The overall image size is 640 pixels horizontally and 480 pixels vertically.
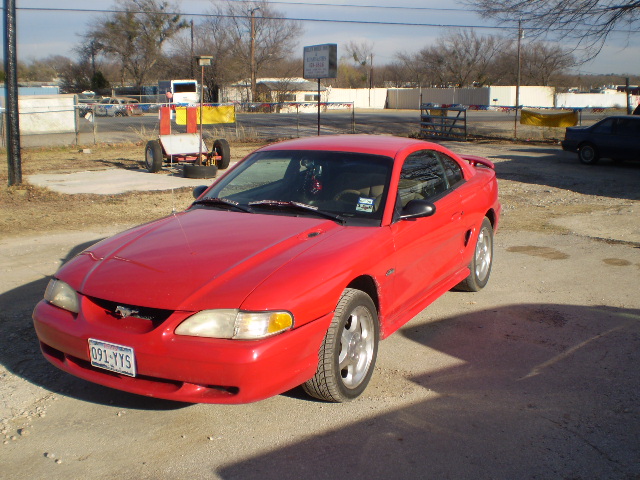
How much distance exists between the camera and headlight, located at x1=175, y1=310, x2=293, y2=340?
3.31 meters

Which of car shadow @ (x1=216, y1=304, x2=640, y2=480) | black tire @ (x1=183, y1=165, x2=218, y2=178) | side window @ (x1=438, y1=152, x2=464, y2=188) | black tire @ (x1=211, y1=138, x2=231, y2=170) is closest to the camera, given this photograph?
car shadow @ (x1=216, y1=304, x2=640, y2=480)

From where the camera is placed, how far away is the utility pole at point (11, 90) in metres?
12.3

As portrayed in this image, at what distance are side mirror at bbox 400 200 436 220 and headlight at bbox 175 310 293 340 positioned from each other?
5.04 ft

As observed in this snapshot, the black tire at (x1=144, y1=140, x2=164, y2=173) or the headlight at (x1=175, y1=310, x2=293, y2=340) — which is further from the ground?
the black tire at (x1=144, y1=140, x2=164, y2=173)

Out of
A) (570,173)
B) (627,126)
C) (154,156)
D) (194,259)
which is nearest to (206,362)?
(194,259)

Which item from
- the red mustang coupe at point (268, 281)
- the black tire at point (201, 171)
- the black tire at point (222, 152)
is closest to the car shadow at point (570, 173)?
the black tire at point (222, 152)

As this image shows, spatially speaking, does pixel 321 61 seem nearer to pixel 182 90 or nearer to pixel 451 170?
pixel 451 170

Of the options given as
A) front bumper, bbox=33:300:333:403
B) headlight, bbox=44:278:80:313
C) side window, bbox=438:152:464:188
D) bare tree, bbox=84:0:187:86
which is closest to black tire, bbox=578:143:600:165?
side window, bbox=438:152:464:188

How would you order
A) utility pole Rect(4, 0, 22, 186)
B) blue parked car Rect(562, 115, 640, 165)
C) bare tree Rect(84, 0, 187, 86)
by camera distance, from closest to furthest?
utility pole Rect(4, 0, 22, 186) → blue parked car Rect(562, 115, 640, 165) → bare tree Rect(84, 0, 187, 86)

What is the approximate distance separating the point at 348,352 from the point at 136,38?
7065cm

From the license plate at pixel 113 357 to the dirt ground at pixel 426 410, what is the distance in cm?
40

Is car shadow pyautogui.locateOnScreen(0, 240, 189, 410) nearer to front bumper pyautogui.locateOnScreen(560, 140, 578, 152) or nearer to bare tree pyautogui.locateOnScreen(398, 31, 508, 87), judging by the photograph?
front bumper pyautogui.locateOnScreen(560, 140, 578, 152)

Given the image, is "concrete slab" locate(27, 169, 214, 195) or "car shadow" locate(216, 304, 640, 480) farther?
"concrete slab" locate(27, 169, 214, 195)

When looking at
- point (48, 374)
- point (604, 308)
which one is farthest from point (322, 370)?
point (604, 308)
